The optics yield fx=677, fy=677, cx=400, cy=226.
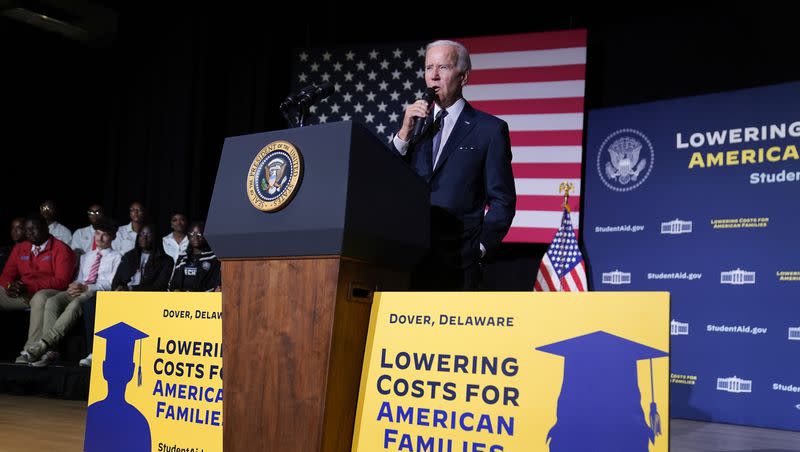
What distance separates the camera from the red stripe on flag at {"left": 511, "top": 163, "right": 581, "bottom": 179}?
501 centimetres

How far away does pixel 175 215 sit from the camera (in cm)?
559

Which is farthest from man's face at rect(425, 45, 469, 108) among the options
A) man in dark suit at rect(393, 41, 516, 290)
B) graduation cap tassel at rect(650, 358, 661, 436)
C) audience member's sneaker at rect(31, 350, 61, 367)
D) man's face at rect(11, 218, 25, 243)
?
man's face at rect(11, 218, 25, 243)

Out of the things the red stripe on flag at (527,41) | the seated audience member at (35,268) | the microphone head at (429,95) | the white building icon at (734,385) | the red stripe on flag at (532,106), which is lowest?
the white building icon at (734,385)

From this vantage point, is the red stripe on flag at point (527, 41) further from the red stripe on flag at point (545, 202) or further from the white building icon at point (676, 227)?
the white building icon at point (676, 227)

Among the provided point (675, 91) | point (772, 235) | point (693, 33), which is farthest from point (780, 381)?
point (693, 33)

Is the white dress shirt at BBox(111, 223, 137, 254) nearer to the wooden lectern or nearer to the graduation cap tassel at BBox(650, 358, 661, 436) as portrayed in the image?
the wooden lectern

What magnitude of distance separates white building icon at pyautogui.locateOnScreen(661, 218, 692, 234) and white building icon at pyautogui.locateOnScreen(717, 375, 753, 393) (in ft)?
3.39

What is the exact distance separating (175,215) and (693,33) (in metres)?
4.28

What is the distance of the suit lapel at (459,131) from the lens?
1584 millimetres

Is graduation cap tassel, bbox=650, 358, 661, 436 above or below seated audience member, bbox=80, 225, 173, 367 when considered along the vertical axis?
below

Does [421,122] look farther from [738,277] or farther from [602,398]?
[738,277]

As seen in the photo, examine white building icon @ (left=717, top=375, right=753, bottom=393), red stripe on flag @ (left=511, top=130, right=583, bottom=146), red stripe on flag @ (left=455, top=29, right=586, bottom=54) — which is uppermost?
red stripe on flag @ (left=455, top=29, right=586, bottom=54)

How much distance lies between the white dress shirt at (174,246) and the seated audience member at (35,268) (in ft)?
2.34

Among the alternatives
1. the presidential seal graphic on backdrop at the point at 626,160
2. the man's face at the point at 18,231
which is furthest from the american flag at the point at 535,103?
the man's face at the point at 18,231
